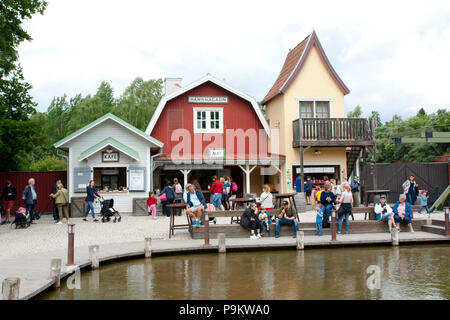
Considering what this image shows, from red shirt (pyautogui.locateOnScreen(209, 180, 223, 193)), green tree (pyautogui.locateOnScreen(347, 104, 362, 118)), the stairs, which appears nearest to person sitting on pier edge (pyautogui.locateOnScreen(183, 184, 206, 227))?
red shirt (pyautogui.locateOnScreen(209, 180, 223, 193))

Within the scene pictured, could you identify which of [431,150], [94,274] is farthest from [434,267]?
[431,150]

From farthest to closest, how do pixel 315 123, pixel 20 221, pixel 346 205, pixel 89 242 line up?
1. pixel 315 123
2. pixel 20 221
3. pixel 346 205
4. pixel 89 242

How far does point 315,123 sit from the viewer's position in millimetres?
22891

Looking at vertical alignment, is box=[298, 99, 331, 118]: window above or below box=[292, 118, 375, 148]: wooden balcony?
above

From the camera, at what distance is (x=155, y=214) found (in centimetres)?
1834

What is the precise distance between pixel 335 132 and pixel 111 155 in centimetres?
1116

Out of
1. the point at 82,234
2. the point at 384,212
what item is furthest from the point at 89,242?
the point at 384,212

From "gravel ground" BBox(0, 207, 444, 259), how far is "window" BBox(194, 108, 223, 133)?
775 centimetres

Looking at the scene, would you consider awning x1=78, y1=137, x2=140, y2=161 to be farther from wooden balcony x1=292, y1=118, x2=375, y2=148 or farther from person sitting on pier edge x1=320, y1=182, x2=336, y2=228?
person sitting on pier edge x1=320, y1=182, x2=336, y2=228

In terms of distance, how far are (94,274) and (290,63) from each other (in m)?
19.5

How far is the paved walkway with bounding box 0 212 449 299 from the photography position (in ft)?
28.1

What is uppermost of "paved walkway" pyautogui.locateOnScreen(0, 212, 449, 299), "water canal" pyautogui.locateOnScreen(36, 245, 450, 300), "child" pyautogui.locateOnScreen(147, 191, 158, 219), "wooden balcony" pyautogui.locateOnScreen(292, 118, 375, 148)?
"wooden balcony" pyautogui.locateOnScreen(292, 118, 375, 148)

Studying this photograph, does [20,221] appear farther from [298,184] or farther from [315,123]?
[315,123]
